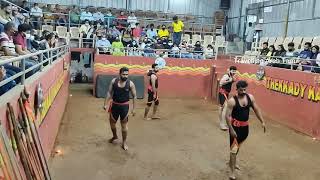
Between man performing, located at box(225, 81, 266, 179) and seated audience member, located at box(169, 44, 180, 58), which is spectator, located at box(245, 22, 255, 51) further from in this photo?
man performing, located at box(225, 81, 266, 179)

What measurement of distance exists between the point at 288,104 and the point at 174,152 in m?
5.31

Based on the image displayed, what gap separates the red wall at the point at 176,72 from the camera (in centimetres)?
1775

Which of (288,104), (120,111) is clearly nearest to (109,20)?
(288,104)

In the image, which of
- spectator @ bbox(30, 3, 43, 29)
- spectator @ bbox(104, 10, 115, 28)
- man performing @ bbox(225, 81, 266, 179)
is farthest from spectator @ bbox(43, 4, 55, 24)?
man performing @ bbox(225, 81, 266, 179)

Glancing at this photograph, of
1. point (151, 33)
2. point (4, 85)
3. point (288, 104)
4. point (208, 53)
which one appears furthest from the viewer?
point (151, 33)

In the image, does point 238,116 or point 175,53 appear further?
point 175,53

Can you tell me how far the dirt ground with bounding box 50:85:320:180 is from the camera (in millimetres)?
7438

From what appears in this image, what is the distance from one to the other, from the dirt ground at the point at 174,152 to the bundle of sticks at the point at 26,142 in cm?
239

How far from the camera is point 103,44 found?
737 inches

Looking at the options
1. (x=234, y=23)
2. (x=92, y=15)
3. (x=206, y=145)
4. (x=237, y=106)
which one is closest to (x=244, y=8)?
(x=234, y=23)

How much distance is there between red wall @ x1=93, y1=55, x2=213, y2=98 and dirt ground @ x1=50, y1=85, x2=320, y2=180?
15.6 ft

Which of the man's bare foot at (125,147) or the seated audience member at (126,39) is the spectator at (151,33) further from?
the man's bare foot at (125,147)

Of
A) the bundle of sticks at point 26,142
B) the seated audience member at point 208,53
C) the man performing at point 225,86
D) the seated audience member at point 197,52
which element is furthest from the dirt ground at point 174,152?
the seated audience member at point 208,53

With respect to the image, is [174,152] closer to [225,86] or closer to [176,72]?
[225,86]
